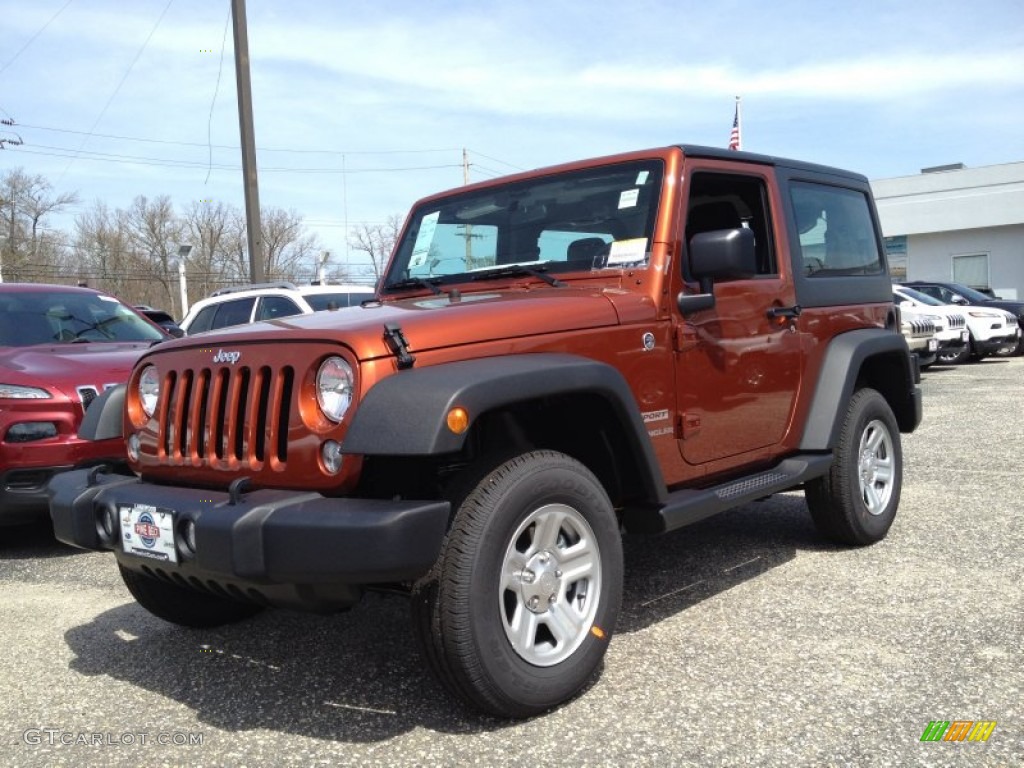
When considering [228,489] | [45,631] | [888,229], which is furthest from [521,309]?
[888,229]

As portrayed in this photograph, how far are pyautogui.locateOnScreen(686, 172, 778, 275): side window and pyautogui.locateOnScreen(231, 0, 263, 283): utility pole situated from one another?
866cm

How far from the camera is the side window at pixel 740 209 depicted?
4242mm

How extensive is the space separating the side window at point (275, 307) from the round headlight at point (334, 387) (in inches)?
255

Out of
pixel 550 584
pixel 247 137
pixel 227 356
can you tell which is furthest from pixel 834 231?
pixel 247 137

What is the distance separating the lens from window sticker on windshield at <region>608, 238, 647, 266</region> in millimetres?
3762

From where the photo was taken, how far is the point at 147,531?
2971 mm

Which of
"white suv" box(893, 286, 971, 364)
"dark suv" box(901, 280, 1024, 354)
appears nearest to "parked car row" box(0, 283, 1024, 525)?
"white suv" box(893, 286, 971, 364)

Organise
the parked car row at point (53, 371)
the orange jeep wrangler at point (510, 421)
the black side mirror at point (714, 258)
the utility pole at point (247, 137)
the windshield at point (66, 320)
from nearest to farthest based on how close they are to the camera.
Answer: the orange jeep wrangler at point (510, 421), the black side mirror at point (714, 258), the parked car row at point (53, 371), the windshield at point (66, 320), the utility pole at point (247, 137)

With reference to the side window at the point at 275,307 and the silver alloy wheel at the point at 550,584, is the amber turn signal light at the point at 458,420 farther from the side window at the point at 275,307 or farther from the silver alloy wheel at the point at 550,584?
the side window at the point at 275,307

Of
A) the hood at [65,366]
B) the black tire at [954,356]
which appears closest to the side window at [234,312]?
the hood at [65,366]

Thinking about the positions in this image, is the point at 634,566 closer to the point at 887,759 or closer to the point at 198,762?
the point at 887,759

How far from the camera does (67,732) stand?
305 centimetres

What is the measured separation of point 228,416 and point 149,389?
646 millimetres

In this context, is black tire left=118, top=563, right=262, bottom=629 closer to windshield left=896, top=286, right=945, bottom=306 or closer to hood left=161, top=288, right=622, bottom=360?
hood left=161, top=288, right=622, bottom=360
